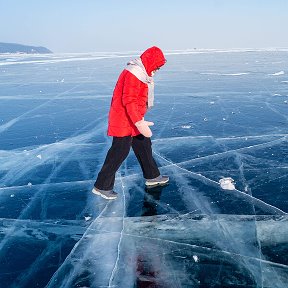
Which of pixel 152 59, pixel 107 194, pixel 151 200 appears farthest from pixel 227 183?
pixel 152 59

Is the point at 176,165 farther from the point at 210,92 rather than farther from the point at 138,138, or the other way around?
the point at 210,92

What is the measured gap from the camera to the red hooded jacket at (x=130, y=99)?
302cm

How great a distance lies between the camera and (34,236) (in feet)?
8.96

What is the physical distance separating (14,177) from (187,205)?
202 cm

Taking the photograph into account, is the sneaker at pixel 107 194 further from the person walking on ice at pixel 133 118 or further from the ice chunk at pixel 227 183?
the ice chunk at pixel 227 183

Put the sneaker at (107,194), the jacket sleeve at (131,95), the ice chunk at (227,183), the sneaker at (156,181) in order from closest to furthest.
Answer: the jacket sleeve at (131,95) < the sneaker at (107,194) < the ice chunk at (227,183) < the sneaker at (156,181)

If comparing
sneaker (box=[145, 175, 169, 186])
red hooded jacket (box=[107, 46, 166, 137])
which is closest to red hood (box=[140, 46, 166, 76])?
red hooded jacket (box=[107, 46, 166, 137])

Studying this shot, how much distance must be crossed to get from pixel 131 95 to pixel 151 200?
988 mm

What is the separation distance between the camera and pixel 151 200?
329 centimetres

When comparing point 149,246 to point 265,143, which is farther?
point 265,143

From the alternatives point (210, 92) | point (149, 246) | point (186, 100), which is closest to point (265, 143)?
point (149, 246)

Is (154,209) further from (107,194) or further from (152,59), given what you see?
(152,59)

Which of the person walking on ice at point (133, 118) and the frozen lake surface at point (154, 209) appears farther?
the person walking on ice at point (133, 118)

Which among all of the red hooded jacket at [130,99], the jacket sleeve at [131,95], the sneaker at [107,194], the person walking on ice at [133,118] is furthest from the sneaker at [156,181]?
the jacket sleeve at [131,95]
